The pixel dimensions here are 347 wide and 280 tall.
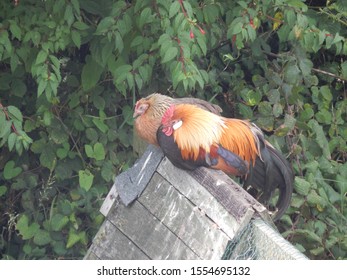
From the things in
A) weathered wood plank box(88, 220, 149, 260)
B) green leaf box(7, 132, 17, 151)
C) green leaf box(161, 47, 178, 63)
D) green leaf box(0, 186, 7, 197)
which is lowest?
green leaf box(0, 186, 7, 197)

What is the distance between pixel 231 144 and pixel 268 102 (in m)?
1.28

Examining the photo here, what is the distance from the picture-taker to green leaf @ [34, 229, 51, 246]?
5516 mm

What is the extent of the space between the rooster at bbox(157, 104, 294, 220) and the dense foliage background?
0.38m

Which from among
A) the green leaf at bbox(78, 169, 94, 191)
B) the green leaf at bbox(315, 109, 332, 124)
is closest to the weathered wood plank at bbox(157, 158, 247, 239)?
the green leaf at bbox(78, 169, 94, 191)

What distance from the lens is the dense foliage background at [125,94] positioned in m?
5.07

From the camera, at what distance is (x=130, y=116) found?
5.71 metres

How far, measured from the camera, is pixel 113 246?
4523mm

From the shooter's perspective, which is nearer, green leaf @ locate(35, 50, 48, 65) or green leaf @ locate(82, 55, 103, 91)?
green leaf @ locate(35, 50, 48, 65)

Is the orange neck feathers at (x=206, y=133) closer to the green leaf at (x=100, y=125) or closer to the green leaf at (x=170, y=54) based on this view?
the green leaf at (x=170, y=54)

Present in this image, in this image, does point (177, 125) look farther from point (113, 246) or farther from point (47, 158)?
point (47, 158)

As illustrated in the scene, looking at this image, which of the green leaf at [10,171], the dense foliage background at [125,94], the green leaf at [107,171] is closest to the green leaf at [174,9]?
the dense foliage background at [125,94]

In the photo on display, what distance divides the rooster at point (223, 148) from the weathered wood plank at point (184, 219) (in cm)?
14

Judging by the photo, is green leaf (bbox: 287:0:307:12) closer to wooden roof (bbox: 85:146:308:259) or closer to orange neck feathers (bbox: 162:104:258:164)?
orange neck feathers (bbox: 162:104:258:164)
